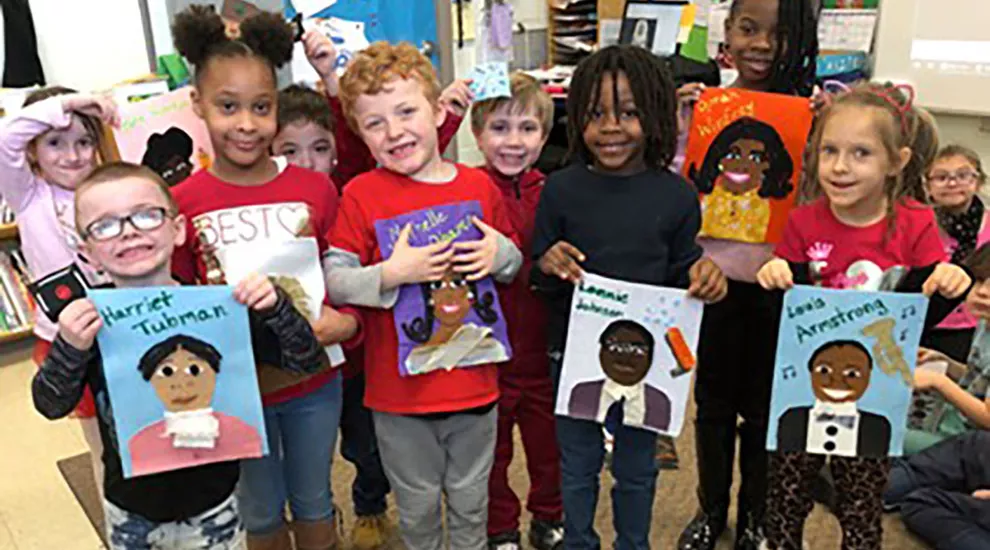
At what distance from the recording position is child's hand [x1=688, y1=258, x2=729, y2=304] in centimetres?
154

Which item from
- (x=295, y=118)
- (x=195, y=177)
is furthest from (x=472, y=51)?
(x=195, y=177)

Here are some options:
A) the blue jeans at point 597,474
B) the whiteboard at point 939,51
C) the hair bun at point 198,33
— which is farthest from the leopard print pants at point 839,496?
the whiteboard at point 939,51

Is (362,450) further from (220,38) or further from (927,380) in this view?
(927,380)

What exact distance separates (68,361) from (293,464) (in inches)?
22.2

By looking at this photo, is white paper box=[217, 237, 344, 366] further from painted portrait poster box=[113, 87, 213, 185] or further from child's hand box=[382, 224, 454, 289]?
painted portrait poster box=[113, 87, 213, 185]

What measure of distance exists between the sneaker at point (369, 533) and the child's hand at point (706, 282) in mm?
1113

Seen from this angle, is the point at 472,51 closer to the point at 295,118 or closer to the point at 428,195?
the point at 295,118

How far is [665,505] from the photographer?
2.29 meters

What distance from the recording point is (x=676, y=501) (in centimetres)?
231

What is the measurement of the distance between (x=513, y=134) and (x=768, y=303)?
0.67 metres

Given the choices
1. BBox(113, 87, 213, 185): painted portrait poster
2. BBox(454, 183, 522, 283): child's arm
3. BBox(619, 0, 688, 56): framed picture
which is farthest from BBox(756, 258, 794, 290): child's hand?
BBox(619, 0, 688, 56): framed picture

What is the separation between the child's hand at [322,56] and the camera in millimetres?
1834

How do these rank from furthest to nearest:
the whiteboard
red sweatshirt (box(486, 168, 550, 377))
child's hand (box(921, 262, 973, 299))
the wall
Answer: the wall < the whiteboard < red sweatshirt (box(486, 168, 550, 377)) < child's hand (box(921, 262, 973, 299))

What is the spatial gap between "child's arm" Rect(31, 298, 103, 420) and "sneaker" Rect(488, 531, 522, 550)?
3.43 feet
